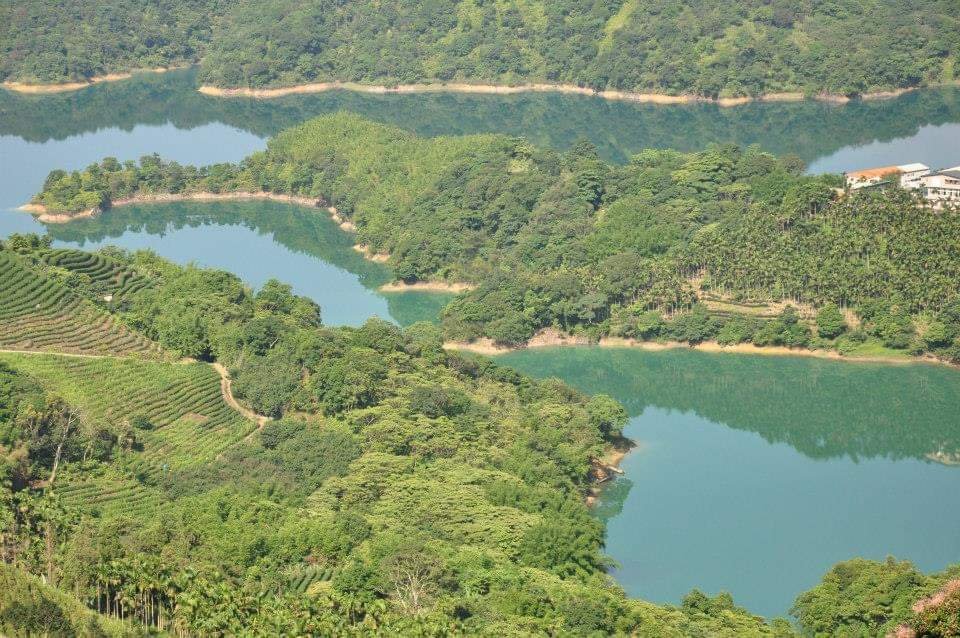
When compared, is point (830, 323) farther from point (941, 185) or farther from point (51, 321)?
point (51, 321)

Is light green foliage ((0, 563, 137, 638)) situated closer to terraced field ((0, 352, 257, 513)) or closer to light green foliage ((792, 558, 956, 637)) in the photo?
terraced field ((0, 352, 257, 513))

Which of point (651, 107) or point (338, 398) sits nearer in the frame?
point (338, 398)

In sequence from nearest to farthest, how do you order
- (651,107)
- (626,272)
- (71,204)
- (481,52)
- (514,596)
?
(514,596)
(626,272)
(71,204)
(651,107)
(481,52)

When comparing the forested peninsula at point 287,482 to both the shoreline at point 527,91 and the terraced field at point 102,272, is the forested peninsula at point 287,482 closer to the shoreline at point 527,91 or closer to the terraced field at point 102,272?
the terraced field at point 102,272

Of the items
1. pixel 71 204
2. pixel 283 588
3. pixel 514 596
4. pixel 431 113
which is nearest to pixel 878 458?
pixel 514 596

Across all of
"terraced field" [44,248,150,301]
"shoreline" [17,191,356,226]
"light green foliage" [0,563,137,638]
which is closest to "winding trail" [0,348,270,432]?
"terraced field" [44,248,150,301]

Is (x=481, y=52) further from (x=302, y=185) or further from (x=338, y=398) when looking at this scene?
(x=338, y=398)
